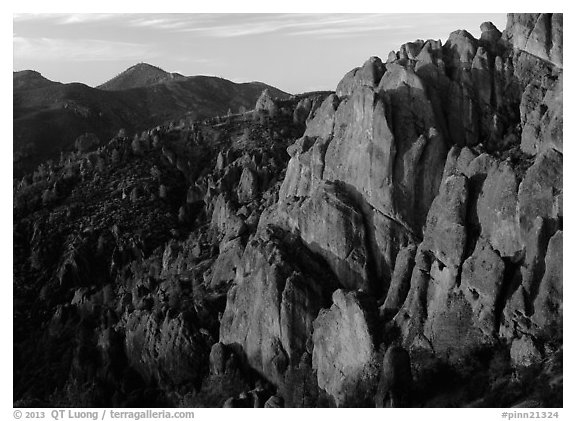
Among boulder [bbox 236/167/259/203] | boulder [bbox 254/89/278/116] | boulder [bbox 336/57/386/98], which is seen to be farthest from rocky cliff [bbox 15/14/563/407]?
boulder [bbox 254/89/278/116]

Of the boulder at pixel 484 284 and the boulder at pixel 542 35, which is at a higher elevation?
the boulder at pixel 542 35

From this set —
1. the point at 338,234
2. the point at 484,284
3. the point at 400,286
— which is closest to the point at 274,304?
the point at 338,234

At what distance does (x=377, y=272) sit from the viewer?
6206cm

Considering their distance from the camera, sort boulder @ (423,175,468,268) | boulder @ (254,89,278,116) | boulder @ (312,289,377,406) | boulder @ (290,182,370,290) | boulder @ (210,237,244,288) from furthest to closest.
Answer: boulder @ (254,89,278,116) < boulder @ (210,237,244,288) < boulder @ (290,182,370,290) < boulder @ (312,289,377,406) < boulder @ (423,175,468,268)

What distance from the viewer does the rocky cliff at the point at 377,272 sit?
163 ft

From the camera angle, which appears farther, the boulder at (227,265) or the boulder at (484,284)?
the boulder at (227,265)

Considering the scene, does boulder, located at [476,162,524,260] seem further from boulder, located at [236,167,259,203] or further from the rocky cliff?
boulder, located at [236,167,259,203]

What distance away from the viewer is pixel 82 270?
95.6 m

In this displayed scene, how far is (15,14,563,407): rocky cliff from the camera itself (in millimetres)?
49719

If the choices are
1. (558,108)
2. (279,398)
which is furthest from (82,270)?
(558,108)

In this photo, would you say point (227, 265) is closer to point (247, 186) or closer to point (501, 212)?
point (247, 186)

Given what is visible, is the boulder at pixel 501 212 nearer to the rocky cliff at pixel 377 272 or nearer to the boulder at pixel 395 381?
the rocky cliff at pixel 377 272

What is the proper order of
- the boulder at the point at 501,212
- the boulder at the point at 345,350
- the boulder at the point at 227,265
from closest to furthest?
the boulder at the point at 501,212 → the boulder at the point at 345,350 → the boulder at the point at 227,265

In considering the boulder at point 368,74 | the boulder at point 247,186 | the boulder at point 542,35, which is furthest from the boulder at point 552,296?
the boulder at point 247,186
